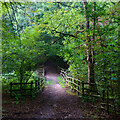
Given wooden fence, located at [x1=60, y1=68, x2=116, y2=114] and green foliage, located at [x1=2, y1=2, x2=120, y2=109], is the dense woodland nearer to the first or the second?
green foliage, located at [x1=2, y1=2, x2=120, y2=109]

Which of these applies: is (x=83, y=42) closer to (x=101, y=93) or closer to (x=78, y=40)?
(x=78, y=40)

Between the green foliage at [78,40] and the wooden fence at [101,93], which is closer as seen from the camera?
the green foliage at [78,40]

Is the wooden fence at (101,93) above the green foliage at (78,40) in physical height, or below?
below

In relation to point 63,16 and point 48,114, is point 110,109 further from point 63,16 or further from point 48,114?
point 63,16

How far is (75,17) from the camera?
387 inches

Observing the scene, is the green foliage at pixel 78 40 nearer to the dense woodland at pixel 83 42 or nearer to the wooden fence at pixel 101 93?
the dense woodland at pixel 83 42

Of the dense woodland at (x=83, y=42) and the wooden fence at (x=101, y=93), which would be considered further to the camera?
the wooden fence at (x=101, y=93)

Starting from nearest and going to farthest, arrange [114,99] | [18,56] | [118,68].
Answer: [118,68], [114,99], [18,56]

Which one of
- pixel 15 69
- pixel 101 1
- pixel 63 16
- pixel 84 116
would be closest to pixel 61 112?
pixel 84 116

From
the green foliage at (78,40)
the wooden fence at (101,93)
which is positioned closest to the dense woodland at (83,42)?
the green foliage at (78,40)

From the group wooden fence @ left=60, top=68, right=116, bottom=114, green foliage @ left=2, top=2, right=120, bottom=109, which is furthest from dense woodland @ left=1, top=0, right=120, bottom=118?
wooden fence @ left=60, top=68, right=116, bottom=114

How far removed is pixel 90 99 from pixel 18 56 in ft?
17.3

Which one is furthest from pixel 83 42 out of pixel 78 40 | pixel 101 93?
pixel 101 93

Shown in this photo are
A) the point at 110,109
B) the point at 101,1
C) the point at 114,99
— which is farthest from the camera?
the point at 101,1
